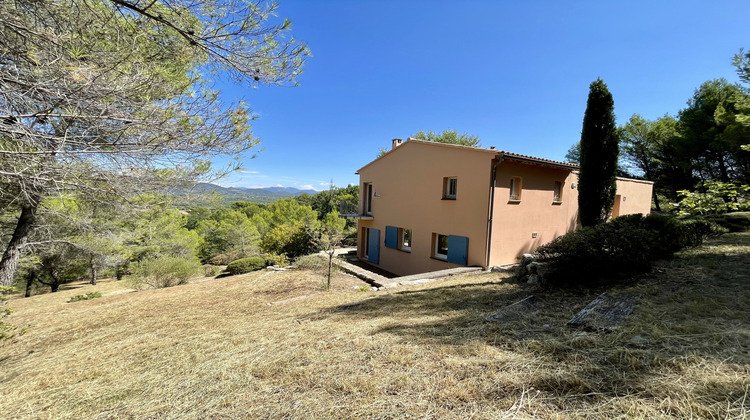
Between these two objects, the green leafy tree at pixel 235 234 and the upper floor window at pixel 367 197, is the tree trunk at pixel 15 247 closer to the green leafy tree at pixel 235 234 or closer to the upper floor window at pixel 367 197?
the upper floor window at pixel 367 197

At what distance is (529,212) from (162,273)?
14.8 metres

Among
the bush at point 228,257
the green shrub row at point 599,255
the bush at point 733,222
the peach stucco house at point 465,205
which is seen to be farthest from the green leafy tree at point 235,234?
the bush at point 733,222

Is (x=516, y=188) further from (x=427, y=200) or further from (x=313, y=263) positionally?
(x=313, y=263)

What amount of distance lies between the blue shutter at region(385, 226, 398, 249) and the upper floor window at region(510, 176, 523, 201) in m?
5.13

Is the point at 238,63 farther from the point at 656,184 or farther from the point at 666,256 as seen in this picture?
the point at 656,184

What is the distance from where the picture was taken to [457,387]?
2.14 meters

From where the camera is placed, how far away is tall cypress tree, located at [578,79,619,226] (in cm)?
925

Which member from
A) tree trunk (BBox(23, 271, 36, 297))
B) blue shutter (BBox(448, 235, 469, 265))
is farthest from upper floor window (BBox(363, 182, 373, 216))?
tree trunk (BBox(23, 271, 36, 297))

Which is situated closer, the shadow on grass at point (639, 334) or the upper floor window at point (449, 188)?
the shadow on grass at point (639, 334)

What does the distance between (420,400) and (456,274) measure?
24.4 feet

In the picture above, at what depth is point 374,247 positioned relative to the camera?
48.2 feet

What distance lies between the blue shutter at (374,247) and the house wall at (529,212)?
594cm

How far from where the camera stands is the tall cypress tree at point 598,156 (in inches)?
364

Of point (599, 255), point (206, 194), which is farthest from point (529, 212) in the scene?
point (206, 194)
